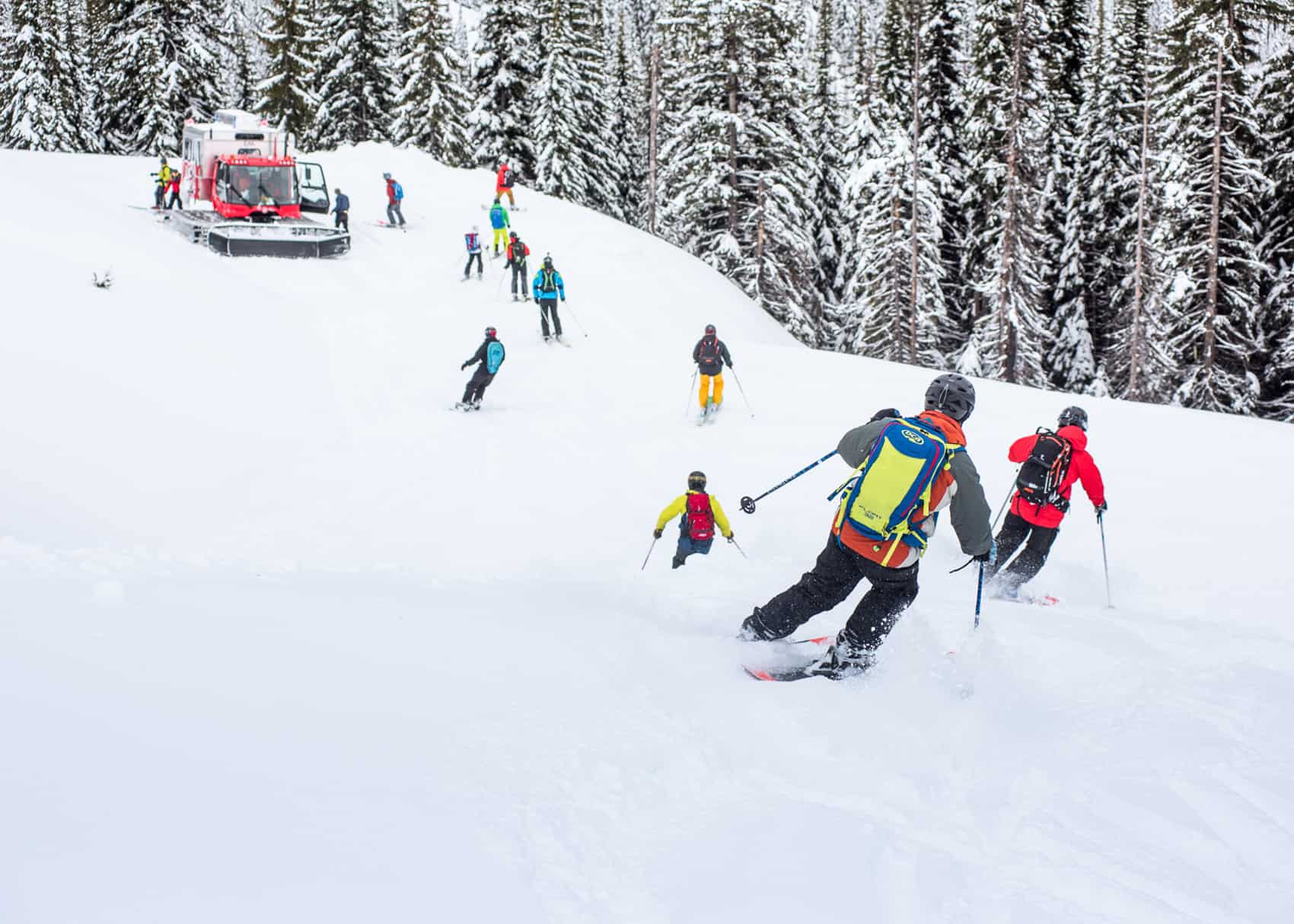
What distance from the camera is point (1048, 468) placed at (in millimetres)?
8008

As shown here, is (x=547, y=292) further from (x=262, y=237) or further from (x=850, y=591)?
(x=850, y=591)

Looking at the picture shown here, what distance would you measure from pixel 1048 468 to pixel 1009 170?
25267 mm

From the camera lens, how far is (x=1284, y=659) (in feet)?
21.0

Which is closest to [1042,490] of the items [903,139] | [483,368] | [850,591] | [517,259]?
[850,591]

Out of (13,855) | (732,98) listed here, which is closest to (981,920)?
(13,855)

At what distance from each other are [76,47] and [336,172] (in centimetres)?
3324

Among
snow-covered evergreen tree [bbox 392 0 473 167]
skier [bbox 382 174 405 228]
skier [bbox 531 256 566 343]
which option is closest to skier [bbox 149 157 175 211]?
skier [bbox 382 174 405 228]

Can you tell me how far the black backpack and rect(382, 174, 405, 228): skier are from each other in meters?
22.3

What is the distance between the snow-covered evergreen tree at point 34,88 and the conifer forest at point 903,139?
0.12 metres

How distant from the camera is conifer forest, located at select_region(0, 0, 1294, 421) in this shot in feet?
88.4

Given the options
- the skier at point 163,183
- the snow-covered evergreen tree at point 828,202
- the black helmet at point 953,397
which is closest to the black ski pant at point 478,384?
the black helmet at point 953,397

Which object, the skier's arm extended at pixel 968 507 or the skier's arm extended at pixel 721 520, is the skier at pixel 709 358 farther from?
the skier's arm extended at pixel 968 507

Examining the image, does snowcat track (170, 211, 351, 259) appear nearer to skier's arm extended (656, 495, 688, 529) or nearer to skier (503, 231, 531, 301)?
skier (503, 231, 531, 301)

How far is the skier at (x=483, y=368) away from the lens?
48.4 ft
